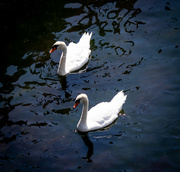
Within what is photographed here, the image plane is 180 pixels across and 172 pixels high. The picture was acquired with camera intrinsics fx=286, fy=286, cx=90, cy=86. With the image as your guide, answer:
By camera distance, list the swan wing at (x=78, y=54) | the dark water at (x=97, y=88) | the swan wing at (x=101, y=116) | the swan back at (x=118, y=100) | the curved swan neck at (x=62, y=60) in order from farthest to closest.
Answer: the swan wing at (x=78, y=54), the curved swan neck at (x=62, y=60), the swan back at (x=118, y=100), the swan wing at (x=101, y=116), the dark water at (x=97, y=88)

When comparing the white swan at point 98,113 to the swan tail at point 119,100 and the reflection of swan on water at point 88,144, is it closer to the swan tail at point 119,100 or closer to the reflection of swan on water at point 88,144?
the swan tail at point 119,100

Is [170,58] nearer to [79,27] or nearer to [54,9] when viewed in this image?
[79,27]

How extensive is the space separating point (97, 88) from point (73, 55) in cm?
178

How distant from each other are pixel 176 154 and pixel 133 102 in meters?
2.06

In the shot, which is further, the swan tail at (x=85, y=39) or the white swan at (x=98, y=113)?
the swan tail at (x=85, y=39)

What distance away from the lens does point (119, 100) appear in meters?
Result: 8.07

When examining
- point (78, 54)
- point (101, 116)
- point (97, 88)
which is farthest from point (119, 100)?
point (78, 54)

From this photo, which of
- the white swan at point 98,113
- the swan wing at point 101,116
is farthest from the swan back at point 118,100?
the swan wing at point 101,116

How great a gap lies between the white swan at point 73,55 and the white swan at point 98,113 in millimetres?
2146

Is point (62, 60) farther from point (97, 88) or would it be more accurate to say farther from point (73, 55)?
point (97, 88)

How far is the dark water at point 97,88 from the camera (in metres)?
7.08

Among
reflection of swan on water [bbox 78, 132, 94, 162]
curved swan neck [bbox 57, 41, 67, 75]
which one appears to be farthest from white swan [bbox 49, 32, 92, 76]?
reflection of swan on water [bbox 78, 132, 94, 162]

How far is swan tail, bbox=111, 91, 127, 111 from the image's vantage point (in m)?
8.00

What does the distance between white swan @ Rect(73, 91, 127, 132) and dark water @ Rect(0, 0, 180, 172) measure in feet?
0.75
